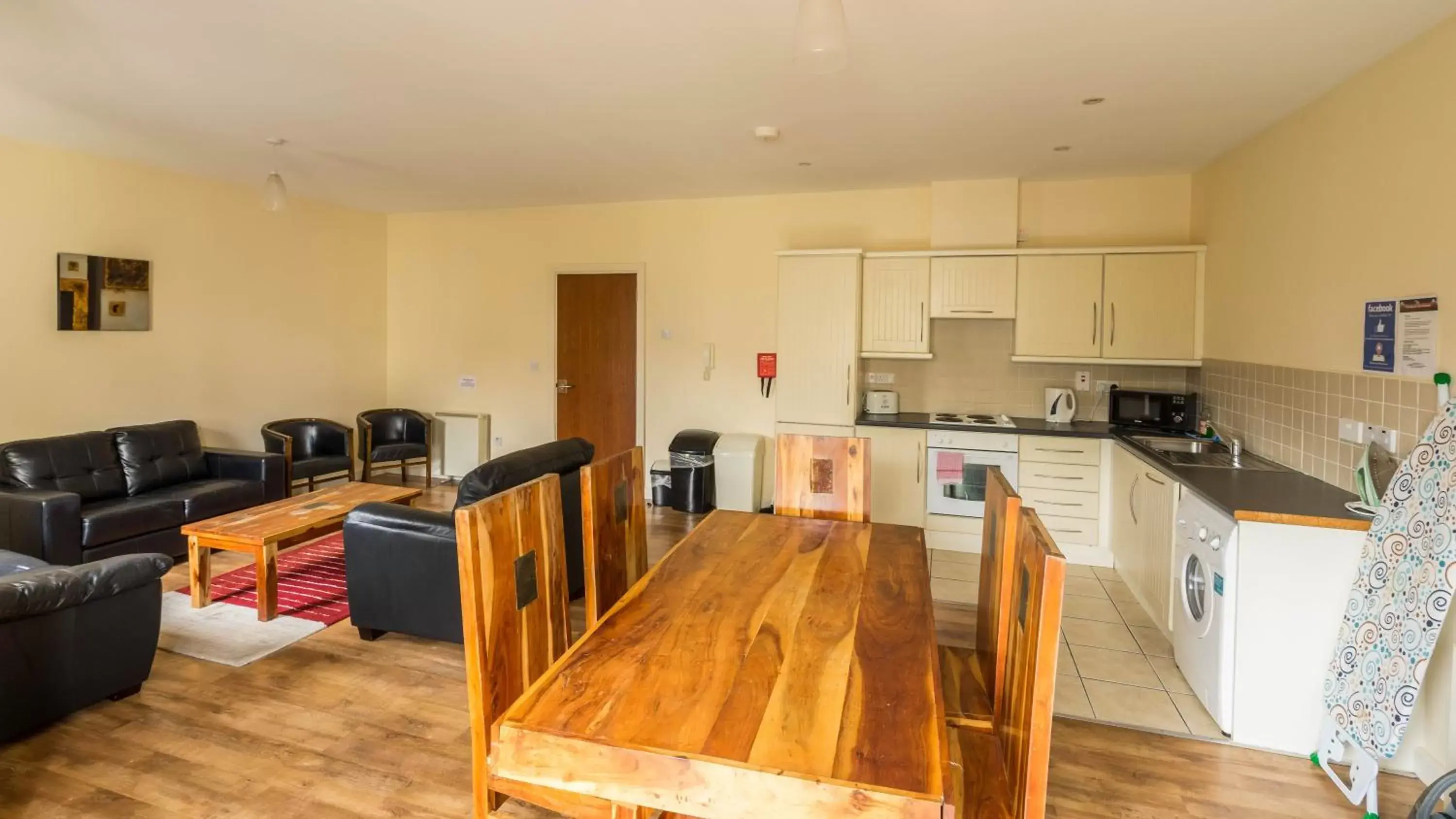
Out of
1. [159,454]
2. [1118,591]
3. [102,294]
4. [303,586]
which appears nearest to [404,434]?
[159,454]

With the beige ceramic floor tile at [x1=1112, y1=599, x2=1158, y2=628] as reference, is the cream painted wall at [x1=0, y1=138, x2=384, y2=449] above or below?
above

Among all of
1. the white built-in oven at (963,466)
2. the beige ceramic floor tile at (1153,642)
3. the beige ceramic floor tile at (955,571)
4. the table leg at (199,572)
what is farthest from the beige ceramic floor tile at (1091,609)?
the table leg at (199,572)

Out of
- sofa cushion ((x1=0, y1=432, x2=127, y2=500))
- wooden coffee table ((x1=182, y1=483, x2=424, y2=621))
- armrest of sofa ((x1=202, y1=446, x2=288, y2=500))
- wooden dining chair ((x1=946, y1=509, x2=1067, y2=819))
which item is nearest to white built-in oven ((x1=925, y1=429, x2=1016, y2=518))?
wooden dining chair ((x1=946, y1=509, x2=1067, y2=819))

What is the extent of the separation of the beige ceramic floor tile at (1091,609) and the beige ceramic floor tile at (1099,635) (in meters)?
0.04

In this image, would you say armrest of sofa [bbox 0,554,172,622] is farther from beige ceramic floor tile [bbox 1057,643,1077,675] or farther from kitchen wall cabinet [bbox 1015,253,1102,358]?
kitchen wall cabinet [bbox 1015,253,1102,358]

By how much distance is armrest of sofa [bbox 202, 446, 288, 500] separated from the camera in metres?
4.79

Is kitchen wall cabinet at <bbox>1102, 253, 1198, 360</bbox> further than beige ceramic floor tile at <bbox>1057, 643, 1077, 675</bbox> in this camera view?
Yes

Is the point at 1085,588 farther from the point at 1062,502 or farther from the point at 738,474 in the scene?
the point at 738,474

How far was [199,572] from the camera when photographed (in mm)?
3643

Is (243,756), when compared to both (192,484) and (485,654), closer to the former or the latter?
(485,654)

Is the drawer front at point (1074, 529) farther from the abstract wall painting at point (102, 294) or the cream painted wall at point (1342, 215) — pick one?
the abstract wall painting at point (102, 294)

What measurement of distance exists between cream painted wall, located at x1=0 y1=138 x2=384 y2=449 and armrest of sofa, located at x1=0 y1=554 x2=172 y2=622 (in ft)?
8.16

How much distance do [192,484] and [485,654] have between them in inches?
171

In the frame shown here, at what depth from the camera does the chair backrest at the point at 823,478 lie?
2.88 m
